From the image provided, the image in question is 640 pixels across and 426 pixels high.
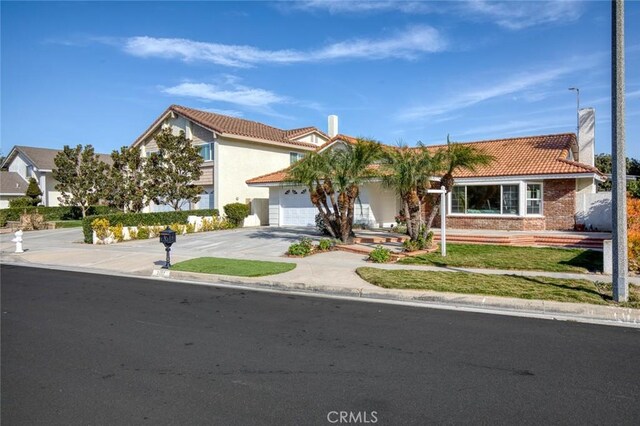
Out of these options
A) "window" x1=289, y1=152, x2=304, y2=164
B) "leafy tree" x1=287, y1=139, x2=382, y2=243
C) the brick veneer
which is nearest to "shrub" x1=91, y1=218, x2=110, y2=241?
"leafy tree" x1=287, y1=139, x2=382, y2=243

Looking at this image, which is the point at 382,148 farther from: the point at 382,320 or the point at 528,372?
the point at 528,372

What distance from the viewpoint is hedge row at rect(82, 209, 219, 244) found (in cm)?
2122

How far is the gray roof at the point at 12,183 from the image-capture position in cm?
4194

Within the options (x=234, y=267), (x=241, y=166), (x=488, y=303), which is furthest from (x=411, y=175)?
(x=241, y=166)

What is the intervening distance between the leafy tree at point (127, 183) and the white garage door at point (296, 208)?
25.9 ft

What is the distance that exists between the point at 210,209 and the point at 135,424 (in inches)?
965

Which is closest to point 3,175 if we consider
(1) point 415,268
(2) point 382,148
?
(2) point 382,148

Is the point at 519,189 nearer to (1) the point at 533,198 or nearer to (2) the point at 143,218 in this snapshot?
(1) the point at 533,198

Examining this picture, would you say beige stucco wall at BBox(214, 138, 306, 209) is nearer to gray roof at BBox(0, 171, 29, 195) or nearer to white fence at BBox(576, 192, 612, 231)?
white fence at BBox(576, 192, 612, 231)

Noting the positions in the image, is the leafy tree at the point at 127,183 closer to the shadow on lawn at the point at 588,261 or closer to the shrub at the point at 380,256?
the shrub at the point at 380,256

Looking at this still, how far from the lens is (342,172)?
17.3 m

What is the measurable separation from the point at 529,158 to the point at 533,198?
2557 mm

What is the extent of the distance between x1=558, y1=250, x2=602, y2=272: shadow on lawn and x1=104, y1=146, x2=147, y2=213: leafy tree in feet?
69.4

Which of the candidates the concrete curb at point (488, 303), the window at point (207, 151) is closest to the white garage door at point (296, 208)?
the window at point (207, 151)
